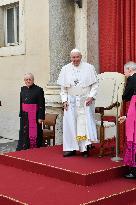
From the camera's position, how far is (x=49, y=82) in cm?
958

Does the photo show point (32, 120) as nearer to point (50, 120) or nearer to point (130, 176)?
point (50, 120)

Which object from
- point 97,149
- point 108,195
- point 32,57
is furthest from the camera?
point 32,57

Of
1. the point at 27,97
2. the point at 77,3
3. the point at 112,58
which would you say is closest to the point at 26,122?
the point at 27,97

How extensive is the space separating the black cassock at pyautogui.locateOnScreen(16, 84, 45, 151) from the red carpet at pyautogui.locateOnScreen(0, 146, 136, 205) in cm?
65

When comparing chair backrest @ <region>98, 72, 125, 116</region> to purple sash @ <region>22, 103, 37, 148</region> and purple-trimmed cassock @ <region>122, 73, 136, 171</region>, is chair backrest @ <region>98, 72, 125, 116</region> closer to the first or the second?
purple-trimmed cassock @ <region>122, 73, 136, 171</region>

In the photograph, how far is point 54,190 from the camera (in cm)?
596

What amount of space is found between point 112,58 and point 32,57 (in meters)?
2.32

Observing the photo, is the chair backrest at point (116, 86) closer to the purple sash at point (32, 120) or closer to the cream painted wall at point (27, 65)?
the purple sash at point (32, 120)

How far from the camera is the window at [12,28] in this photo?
10.6 metres

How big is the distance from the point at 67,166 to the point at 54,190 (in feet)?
2.48

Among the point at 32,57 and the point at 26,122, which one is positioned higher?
the point at 32,57

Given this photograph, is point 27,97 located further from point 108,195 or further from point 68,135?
point 108,195

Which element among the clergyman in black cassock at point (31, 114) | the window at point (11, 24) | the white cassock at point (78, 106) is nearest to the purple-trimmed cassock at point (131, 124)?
the white cassock at point (78, 106)

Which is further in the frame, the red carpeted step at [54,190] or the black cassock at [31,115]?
the black cassock at [31,115]
